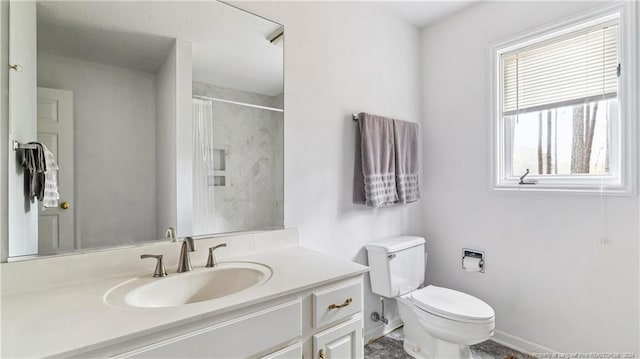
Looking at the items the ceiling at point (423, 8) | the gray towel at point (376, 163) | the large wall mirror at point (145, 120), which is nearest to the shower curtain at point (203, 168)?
the large wall mirror at point (145, 120)

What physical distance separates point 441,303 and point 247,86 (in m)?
1.60

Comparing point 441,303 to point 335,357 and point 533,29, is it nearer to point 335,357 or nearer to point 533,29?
point 335,357

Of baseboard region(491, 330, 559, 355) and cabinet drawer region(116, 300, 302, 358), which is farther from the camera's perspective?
baseboard region(491, 330, 559, 355)

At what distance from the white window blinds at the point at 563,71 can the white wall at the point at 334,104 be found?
2.41ft

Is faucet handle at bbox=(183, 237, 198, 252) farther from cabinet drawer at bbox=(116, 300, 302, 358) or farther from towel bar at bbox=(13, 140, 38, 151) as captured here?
towel bar at bbox=(13, 140, 38, 151)

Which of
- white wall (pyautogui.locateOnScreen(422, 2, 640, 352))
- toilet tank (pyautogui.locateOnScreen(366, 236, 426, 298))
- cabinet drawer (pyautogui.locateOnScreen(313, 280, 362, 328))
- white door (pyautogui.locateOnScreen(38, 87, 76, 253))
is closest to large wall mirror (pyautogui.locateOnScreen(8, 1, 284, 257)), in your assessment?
white door (pyautogui.locateOnScreen(38, 87, 76, 253))

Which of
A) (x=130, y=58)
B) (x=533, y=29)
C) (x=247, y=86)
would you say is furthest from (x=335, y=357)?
(x=533, y=29)

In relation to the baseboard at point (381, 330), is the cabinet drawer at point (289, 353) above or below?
above

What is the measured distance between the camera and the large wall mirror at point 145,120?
1.05m

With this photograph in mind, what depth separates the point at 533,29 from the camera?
1.91 m

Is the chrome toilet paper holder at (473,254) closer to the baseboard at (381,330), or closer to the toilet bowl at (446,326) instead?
the toilet bowl at (446,326)

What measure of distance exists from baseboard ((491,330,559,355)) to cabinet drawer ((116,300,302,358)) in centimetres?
173

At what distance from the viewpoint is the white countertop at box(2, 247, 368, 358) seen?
26.8 inches

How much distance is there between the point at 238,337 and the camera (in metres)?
0.90
